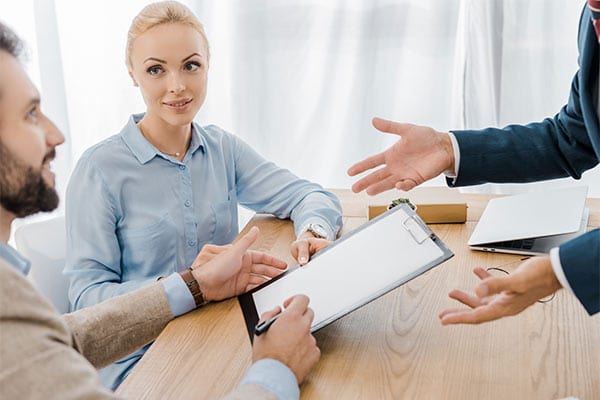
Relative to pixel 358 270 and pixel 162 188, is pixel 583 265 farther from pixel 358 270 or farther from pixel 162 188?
pixel 162 188

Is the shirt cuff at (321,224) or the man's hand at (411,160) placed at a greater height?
the man's hand at (411,160)

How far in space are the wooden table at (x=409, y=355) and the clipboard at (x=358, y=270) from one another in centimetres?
5

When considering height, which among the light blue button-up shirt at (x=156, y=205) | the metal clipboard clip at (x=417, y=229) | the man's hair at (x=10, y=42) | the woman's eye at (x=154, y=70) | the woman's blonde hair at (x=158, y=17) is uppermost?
the man's hair at (x=10, y=42)

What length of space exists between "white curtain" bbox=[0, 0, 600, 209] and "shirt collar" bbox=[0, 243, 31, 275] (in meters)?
1.84

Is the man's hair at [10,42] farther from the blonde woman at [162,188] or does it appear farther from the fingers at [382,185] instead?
the fingers at [382,185]

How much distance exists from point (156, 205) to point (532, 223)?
88 centimetres

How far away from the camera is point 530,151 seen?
1566 millimetres

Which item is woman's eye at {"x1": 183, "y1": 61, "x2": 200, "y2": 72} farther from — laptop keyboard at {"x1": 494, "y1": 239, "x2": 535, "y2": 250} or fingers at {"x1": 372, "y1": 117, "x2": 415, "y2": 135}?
laptop keyboard at {"x1": 494, "y1": 239, "x2": 535, "y2": 250}

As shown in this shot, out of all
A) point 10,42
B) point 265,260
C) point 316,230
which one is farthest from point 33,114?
point 316,230

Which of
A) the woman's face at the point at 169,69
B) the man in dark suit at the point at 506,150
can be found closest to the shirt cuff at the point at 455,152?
the man in dark suit at the point at 506,150

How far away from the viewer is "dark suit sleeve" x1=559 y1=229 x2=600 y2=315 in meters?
0.99

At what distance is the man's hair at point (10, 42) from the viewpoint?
38.0 inches

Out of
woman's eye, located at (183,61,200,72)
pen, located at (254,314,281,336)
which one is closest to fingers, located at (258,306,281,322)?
pen, located at (254,314,281,336)

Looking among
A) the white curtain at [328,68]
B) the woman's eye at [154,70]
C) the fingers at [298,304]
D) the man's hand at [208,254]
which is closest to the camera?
the fingers at [298,304]
